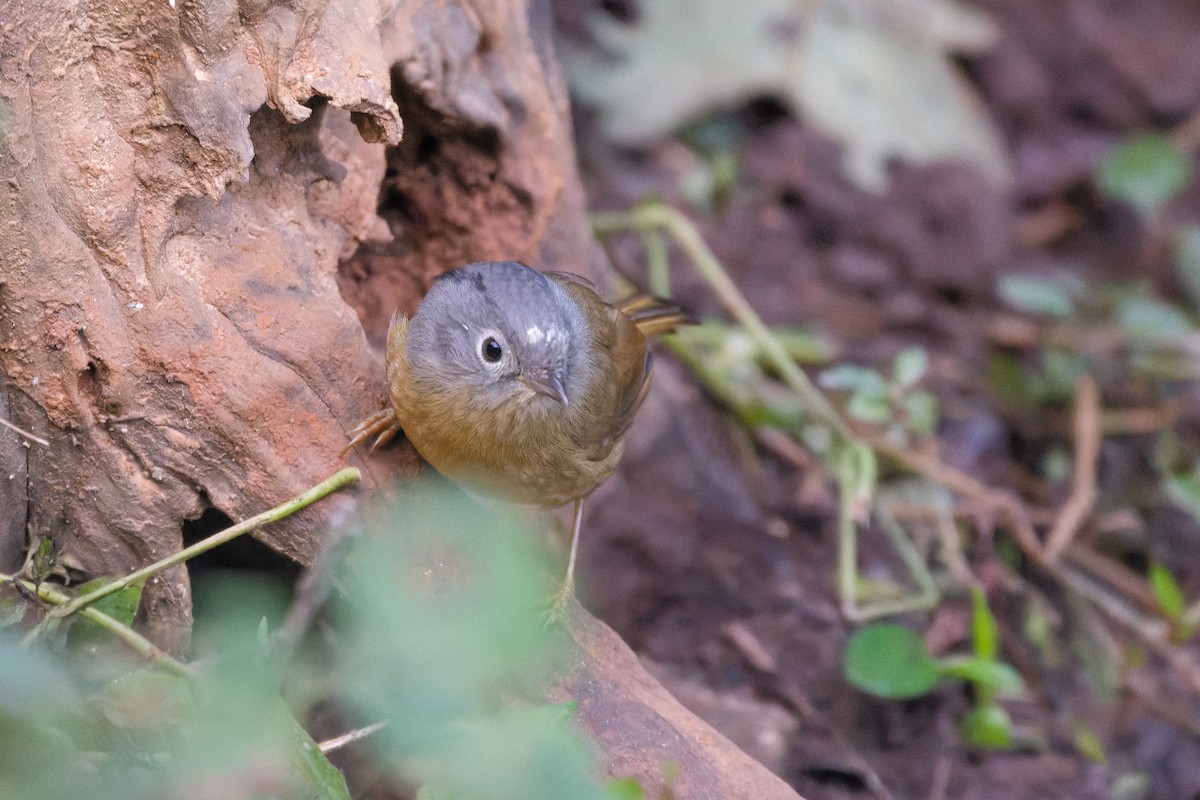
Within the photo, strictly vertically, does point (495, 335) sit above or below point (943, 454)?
above

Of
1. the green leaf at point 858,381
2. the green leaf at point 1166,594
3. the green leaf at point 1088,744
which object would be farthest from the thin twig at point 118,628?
the green leaf at point 1166,594

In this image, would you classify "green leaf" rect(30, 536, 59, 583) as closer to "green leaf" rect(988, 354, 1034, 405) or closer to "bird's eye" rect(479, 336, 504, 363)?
"bird's eye" rect(479, 336, 504, 363)

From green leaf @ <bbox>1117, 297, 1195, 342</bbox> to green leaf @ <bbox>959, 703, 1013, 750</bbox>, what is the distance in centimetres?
217

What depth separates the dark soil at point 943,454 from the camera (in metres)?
3.80

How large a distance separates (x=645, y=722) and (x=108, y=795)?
4.72 ft

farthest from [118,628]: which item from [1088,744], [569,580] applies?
[1088,744]

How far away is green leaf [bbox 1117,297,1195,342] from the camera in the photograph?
16.9 ft

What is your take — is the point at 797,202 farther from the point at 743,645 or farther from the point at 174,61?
the point at 174,61

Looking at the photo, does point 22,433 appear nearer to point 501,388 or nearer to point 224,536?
point 224,536

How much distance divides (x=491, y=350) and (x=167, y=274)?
0.89m

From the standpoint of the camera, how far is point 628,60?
573 cm

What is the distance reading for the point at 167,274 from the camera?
8.94 feet

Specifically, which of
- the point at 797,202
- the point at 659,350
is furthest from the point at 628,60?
the point at 659,350

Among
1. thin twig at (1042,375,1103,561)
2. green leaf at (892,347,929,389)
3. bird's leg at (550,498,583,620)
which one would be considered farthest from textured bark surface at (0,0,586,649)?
thin twig at (1042,375,1103,561)
